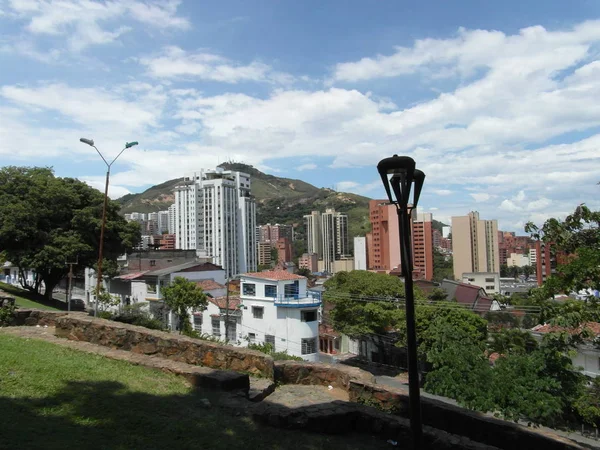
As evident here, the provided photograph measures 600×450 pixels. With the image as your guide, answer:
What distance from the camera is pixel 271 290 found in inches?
1148

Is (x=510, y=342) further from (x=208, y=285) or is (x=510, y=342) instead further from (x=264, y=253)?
(x=264, y=253)

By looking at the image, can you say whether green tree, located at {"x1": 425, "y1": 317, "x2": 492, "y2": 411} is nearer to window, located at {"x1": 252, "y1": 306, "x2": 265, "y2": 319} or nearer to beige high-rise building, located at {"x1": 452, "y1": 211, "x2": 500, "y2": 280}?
window, located at {"x1": 252, "y1": 306, "x2": 265, "y2": 319}

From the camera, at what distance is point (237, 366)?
29.1ft

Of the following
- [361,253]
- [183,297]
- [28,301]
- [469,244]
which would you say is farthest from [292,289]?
[469,244]

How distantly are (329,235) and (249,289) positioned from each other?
345 ft

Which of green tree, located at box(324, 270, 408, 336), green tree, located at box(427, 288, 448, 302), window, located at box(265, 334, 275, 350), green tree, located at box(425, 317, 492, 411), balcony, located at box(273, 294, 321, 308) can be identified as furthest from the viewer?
green tree, located at box(427, 288, 448, 302)

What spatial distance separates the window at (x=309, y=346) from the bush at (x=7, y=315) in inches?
746

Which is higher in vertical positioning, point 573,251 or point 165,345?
point 573,251

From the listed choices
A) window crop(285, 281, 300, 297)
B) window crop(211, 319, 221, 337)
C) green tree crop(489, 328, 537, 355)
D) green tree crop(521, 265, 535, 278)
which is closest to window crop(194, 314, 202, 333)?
window crop(211, 319, 221, 337)

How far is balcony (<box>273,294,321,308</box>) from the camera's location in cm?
2803

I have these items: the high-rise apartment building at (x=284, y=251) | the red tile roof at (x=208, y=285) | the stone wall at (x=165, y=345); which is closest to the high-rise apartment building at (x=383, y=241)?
the red tile roof at (x=208, y=285)

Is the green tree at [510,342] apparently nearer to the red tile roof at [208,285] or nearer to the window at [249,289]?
the window at [249,289]

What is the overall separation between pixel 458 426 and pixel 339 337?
33.3 metres

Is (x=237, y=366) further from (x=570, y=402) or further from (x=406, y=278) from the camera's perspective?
(x=570, y=402)
